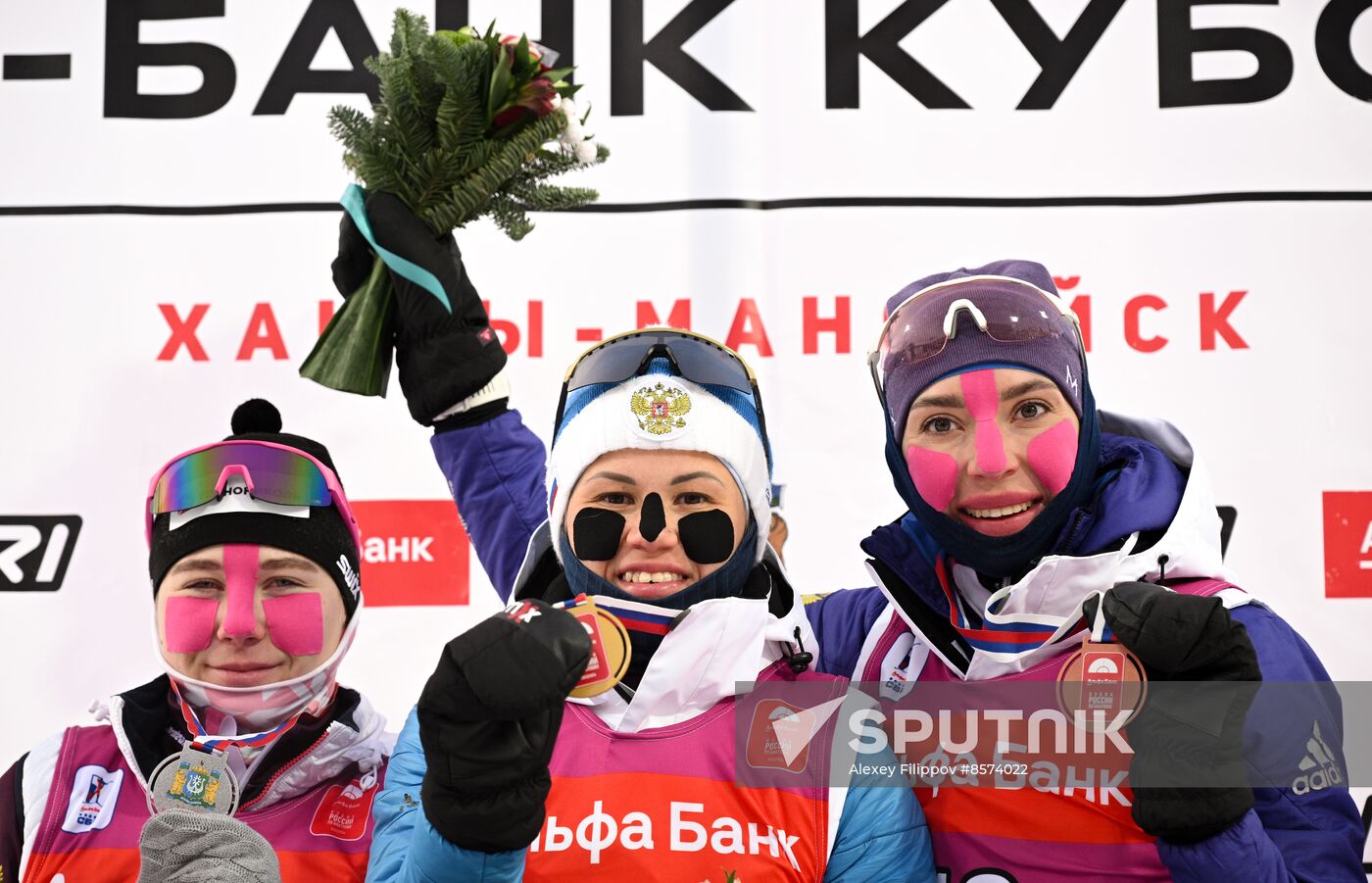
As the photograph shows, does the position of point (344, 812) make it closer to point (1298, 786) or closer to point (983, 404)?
point (983, 404)

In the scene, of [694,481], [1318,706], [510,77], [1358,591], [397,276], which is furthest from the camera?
[1358,591]

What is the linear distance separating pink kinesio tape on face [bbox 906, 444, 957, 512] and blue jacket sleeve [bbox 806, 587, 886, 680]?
0.35 m

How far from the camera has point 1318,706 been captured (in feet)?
5.76

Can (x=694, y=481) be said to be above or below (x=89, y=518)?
above

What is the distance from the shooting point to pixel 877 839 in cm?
175

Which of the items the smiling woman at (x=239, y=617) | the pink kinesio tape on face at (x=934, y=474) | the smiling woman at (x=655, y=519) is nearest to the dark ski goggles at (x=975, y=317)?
the pink kinesio tape on face at (x=934, y=474)

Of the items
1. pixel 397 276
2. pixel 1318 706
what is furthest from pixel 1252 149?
pixel 397 276

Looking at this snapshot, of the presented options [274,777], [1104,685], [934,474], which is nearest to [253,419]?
[274,777]

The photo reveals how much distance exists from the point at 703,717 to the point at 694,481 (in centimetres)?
35

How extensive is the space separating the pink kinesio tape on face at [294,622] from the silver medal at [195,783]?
0.21m

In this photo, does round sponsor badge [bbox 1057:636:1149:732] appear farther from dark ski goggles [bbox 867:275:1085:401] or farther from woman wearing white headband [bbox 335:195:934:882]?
dark ski goggles [bbox 867:275:1085:401]

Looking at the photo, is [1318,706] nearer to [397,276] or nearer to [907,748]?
[907,748]

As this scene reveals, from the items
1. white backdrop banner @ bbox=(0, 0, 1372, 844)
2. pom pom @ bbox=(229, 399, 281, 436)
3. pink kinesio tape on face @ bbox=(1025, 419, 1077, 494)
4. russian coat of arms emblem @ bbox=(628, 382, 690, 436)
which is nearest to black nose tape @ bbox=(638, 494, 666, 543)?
russian coat of arms emblem @ bbox=(628, 382, 690, 436)

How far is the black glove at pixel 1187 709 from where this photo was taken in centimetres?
147
